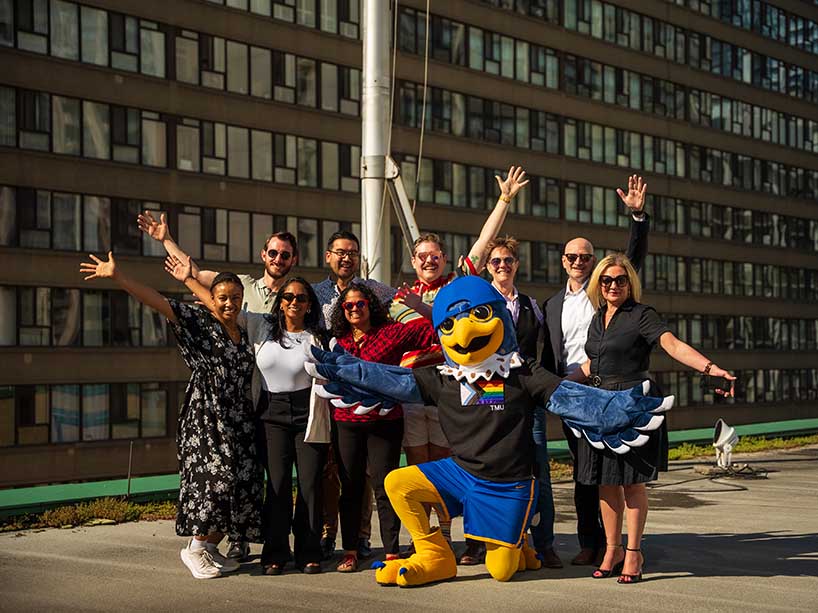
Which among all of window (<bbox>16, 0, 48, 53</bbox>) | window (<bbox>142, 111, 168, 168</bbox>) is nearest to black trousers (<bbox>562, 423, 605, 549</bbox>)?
window (<bbox>16, 0, 48, 53</bbox>)

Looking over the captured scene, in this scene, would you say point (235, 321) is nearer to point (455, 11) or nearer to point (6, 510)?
point (6, 510)

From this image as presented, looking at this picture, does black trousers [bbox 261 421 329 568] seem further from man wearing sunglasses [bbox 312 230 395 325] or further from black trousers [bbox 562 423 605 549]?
black trousers [bbox 562 423 605 549]

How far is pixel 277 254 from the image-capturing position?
29.4 ft

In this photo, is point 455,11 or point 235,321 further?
point 455,11

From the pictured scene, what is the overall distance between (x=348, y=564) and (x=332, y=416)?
98 cm

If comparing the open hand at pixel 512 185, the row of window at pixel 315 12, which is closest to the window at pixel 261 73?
the row of window at pixel 315 12

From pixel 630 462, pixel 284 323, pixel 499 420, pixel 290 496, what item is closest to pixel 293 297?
pixel 284 323

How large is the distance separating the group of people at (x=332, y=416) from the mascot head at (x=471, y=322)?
455mm

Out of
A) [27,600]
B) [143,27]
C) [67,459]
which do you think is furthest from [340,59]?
[27,600]

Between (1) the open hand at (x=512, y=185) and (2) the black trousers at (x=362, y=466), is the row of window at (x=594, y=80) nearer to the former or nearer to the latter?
(1) the open hand at (x=512, y=185)

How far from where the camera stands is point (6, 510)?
10539 millimetres

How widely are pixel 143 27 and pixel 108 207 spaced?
5380 mm

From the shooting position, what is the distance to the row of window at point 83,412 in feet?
111

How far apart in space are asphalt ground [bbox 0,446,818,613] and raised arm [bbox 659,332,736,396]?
4.23 ft
